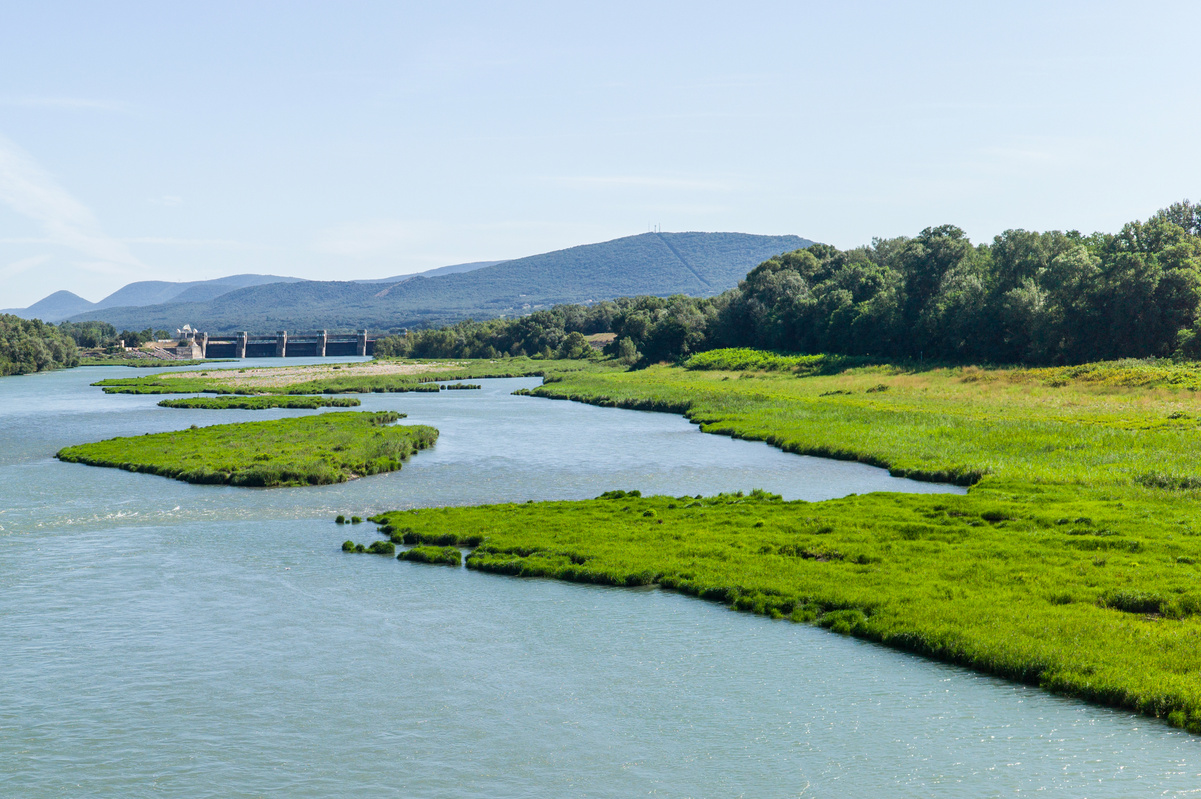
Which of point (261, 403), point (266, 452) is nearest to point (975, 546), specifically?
point (266, 452)

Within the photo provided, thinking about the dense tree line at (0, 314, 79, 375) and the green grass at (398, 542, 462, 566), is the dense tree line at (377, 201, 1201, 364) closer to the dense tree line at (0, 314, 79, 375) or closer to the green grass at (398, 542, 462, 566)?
the green grass at (398, 542, 462, 566)

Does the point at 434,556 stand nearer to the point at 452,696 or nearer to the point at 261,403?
the point at 452,696

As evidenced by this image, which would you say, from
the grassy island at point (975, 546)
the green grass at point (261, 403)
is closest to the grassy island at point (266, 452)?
the grassy island at point (975, 546)

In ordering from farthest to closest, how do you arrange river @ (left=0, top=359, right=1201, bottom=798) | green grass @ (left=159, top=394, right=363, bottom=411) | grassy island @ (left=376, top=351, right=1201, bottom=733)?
green grass @ (left=159, top=394, right=363, bottom=411), grassy island @ (left=376, top=351, right=1201, bottom=733), river @ (left=0, top=359, right=1201, bottom=798)

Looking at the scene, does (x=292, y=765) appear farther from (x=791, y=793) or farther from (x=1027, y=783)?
(x=1027, y=783)

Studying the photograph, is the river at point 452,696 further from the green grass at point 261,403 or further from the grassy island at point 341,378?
the grassy island at point 341,378

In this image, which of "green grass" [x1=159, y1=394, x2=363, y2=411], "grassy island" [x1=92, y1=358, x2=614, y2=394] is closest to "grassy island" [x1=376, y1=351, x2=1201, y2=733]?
"green grass" [x1=159, y1=394, x2=363, y2=411]
